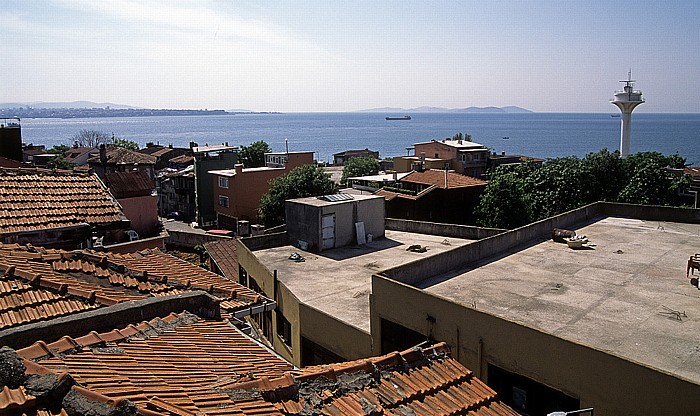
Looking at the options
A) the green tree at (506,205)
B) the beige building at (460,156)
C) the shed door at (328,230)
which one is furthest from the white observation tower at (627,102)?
the shed door at (328,230)

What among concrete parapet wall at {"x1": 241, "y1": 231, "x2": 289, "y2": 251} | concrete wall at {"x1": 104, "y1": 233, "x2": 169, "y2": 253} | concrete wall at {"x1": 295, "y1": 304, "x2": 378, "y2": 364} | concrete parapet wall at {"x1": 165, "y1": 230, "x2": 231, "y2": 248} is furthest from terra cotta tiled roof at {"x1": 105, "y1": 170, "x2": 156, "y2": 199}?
Result: concrete parapet wall at {"x1": 165, "y1": 230, "x2": 231, "y2": 248}

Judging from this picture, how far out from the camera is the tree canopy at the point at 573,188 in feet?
123

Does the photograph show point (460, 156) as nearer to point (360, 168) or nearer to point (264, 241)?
point (360, 168)

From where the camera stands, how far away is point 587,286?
15.1 metres

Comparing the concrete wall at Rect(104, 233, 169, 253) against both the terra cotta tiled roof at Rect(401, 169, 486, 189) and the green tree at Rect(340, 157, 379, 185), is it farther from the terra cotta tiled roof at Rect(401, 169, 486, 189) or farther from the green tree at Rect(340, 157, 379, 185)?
the green tree at Rect(340, 157, 379, 185)

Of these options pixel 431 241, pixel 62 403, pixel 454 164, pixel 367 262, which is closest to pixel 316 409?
pixel 62 403

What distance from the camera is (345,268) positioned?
72.3ft

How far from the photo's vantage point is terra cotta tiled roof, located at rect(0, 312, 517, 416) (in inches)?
209

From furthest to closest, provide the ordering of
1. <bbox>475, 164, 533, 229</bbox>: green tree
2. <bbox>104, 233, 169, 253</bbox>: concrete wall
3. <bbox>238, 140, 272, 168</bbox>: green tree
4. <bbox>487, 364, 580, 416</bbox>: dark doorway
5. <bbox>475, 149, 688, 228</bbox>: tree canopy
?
1. <bbox>238, 140, 272, 168</bbox>: green tree
2. <bbox>475, 164, 533, 229</bbox>: green tree
3. <bbox>475, 149, 688, 228</bbox>: tree canopy
4. <bbox>104, 233, 169, 253</bbox>: concrete wall
5. <bbox>487, 364, 580, 416</bbox>: dark doorway

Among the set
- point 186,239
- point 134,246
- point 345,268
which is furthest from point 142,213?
point 186,239

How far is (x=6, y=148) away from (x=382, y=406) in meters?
25.1

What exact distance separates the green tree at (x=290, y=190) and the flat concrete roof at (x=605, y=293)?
24324 mm

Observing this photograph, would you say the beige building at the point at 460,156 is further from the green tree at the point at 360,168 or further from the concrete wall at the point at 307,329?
the concrete wall at the point at 307,329

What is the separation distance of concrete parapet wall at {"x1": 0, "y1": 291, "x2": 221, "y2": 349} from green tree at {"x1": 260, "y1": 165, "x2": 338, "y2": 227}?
110ft
